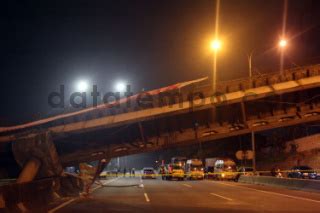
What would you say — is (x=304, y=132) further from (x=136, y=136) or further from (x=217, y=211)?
(x=217, y=211)

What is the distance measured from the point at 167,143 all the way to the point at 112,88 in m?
11.8

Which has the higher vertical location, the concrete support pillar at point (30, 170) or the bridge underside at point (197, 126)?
the bridge underside at point (197, 126)

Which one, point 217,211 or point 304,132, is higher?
point 304,132

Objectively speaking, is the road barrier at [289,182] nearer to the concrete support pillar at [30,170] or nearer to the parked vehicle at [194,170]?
the parked vehicle at [194,170]

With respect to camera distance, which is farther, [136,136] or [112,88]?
[112,88]

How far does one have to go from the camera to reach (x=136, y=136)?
2675 centimetres

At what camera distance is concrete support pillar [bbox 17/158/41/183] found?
76.2ft

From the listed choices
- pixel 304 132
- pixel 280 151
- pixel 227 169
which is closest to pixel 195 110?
pixel 227 169

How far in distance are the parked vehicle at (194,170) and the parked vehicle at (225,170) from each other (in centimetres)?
207

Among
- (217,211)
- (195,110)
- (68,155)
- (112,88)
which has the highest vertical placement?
(112,88)

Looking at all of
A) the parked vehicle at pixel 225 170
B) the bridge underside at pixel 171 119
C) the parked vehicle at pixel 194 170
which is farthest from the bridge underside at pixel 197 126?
the parked vehicle at pixel 194 170

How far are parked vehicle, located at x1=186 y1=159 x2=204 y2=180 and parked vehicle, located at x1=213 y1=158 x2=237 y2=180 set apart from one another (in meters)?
2.07

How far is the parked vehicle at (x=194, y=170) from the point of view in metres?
55.6

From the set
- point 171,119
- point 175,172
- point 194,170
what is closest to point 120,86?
point 171,119
